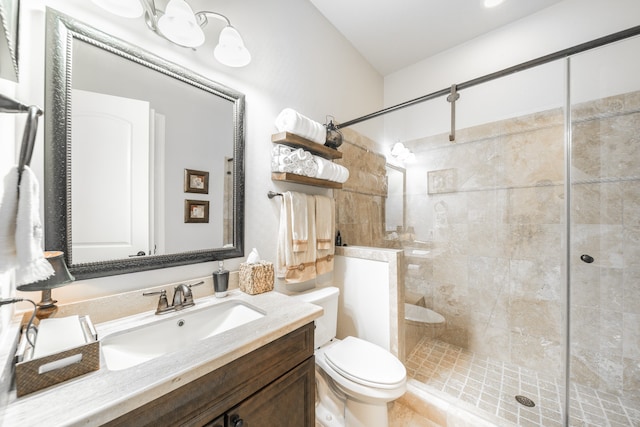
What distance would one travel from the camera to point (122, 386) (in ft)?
1.84

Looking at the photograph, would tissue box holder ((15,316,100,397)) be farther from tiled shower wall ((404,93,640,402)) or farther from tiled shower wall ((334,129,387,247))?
tiled shower wall ((404,93,640,402))

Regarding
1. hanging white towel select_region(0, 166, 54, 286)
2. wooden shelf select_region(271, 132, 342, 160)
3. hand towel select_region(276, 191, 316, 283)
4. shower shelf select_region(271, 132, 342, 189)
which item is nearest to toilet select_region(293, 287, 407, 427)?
hand towel select_region(276, 191, 316, 283)

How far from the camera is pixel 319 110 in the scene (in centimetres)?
192

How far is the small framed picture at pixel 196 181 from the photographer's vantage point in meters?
1.16

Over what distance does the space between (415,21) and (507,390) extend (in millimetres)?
2825

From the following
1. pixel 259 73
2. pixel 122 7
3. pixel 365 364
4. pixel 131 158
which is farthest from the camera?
pixel 259 73

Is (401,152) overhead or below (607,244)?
overhead

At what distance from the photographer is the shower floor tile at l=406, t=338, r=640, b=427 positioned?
1.41 metres

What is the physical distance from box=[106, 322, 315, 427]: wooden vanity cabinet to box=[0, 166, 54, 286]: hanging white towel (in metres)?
0.40

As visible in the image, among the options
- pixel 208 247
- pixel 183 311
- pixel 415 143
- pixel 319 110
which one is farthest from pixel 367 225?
pixel 183 311

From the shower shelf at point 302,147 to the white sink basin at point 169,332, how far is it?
76 cm

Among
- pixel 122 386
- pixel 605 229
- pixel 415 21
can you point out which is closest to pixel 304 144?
pixel 122 386

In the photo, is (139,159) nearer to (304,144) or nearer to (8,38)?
(8,38)

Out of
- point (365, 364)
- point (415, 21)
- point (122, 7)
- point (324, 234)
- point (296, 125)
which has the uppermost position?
point (415, 21)
